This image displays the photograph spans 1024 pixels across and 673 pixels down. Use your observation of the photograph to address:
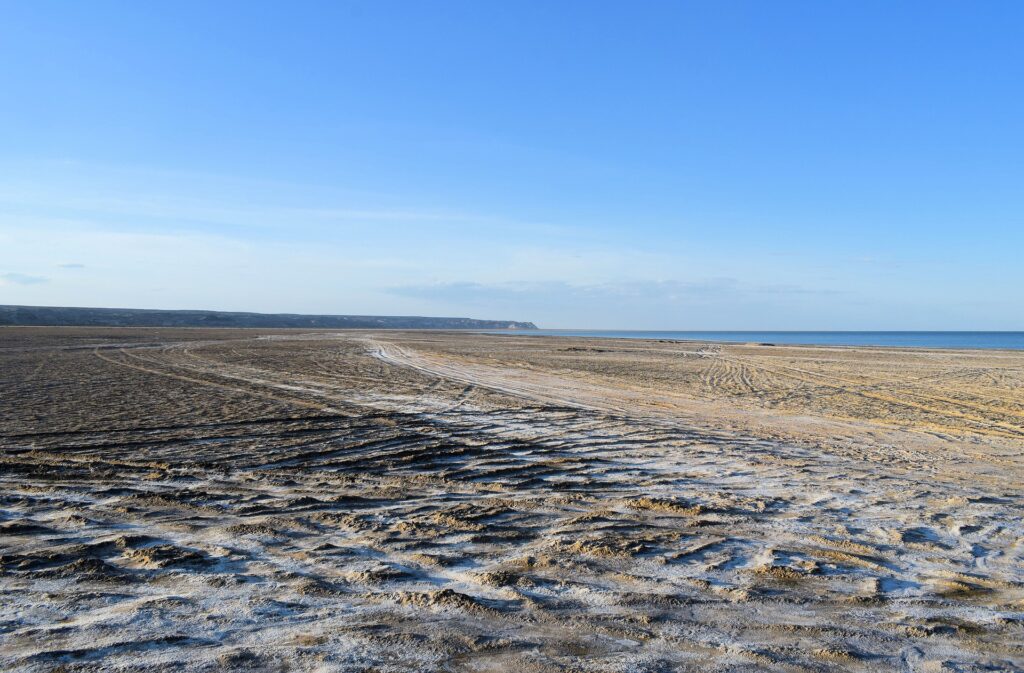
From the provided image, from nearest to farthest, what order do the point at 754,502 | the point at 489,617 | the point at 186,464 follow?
the point at 489,617 < the point at 754,502 < the point at 186,464

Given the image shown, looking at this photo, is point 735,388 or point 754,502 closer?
point 754,502

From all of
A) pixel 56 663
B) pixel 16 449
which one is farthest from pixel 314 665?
pixel 16 449

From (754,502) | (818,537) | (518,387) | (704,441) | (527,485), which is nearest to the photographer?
(818,537)

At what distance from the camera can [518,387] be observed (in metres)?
15.4

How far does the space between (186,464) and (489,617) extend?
4748mm

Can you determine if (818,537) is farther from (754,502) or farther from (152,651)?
(152,651)

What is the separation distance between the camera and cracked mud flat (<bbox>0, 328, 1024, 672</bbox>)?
3.14 metres

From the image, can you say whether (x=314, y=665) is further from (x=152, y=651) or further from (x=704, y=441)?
(x=704, y=441)

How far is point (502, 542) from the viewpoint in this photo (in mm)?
4668

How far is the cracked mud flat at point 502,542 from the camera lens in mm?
3141

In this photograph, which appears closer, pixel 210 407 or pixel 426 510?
pixel 426 510

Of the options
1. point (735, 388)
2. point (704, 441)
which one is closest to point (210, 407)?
point (704, 441)

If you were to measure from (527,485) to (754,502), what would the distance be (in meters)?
2.01

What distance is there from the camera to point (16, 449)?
7469 mm
